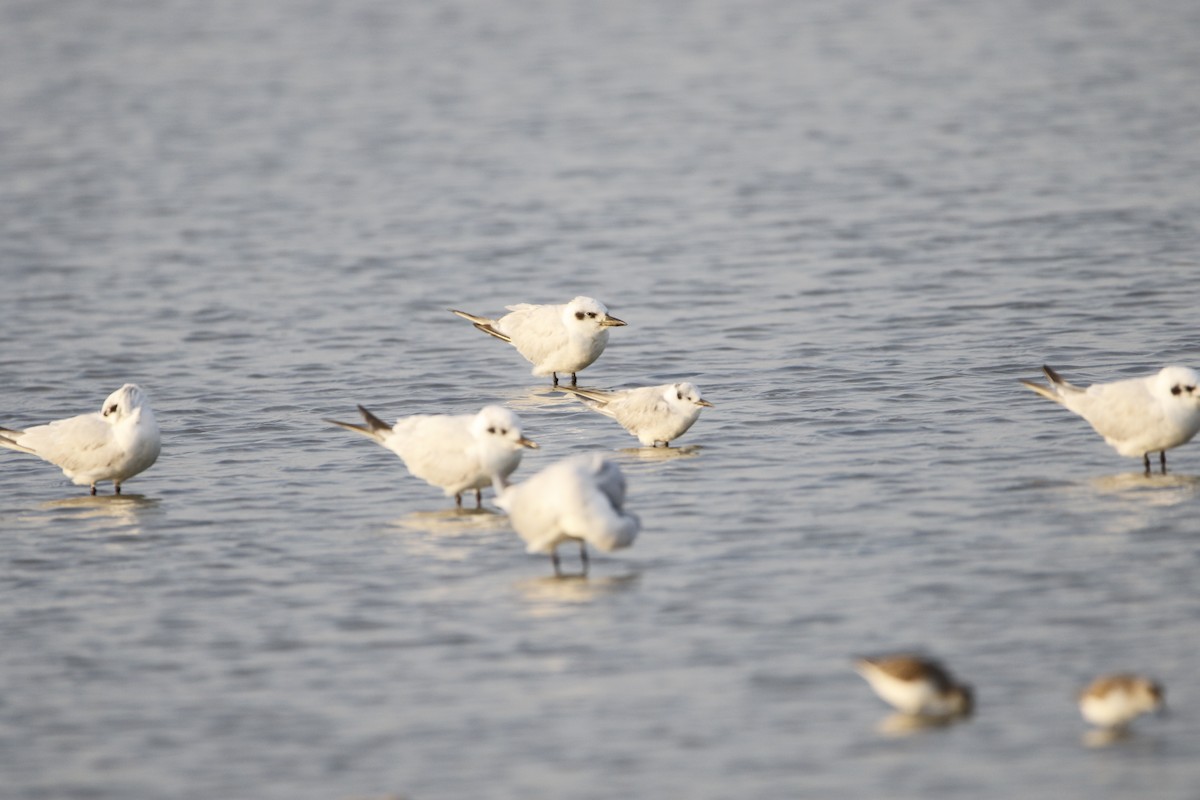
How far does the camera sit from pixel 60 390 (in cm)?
1723

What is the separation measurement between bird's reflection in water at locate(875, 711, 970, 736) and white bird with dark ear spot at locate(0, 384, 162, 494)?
6.75 m

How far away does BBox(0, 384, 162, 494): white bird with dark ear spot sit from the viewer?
13.1 m

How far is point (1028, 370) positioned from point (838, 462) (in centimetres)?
333

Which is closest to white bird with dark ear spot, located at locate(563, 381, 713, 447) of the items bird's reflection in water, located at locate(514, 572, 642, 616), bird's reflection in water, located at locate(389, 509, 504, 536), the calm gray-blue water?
the calm gray-blue water

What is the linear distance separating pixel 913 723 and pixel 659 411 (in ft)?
18.2

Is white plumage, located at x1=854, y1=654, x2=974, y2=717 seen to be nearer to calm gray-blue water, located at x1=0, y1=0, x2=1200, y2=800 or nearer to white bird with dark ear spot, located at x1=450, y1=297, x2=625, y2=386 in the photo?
calm gray-blue water, located at x1=0, y1=0, x2=1200, y2=800

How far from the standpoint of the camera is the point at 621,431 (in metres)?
14.7

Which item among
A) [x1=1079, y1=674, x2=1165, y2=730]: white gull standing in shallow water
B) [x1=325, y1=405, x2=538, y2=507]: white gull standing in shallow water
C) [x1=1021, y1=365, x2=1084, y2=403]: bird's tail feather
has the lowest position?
[x1=1079, y1=674, x2=1165, y2=730]: white gull standing in shallow water

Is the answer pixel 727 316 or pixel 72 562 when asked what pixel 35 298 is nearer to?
pixel 727 316

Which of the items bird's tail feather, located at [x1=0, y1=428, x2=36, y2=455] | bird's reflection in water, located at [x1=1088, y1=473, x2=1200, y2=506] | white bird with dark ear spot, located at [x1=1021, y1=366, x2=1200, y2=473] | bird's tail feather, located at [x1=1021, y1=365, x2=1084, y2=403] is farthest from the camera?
bird's tail feather, located at [x1=0, y1=428, x2=36, y2=455]

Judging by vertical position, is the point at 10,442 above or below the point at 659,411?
below

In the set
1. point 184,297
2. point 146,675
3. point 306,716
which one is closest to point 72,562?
point 146,675

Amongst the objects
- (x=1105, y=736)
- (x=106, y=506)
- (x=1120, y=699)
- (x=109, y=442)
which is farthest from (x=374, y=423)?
(x=1120, y=699)

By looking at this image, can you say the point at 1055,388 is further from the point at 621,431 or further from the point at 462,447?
the point at 462,447
